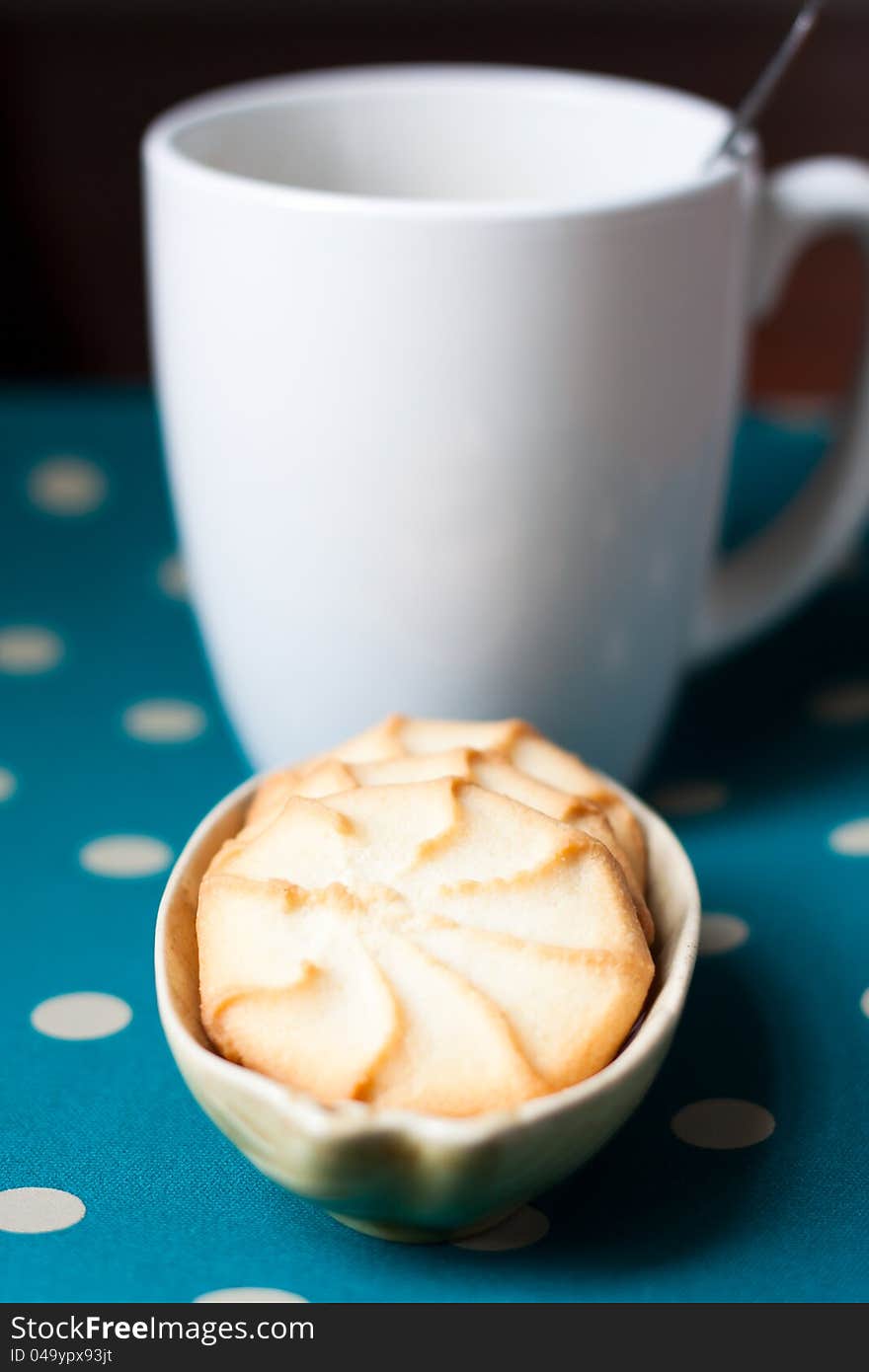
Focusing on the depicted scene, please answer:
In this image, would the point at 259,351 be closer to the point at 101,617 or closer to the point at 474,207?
the point at 474,207

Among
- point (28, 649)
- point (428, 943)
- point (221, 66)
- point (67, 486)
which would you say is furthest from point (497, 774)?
point (221, 66)

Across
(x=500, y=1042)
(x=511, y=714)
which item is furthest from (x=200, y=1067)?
(x=511, y=714)

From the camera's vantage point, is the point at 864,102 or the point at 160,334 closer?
the point at 160,334

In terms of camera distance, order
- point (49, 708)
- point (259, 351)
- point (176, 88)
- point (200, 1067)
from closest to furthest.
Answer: point (200, 1067) → point (259, 351) → point (49, 708) → point (176, 88)

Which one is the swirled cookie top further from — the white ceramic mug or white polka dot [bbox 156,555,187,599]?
white polka dot [bbox 156,555,187,599]

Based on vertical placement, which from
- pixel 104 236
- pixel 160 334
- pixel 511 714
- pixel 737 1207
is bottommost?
pixel 737 1207

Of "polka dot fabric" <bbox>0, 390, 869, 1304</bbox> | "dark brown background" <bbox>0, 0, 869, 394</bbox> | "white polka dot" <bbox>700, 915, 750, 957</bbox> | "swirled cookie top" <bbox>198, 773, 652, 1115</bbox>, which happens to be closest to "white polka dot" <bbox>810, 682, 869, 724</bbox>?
"polka dot fabric" <bbox>0, 390, 869, 1304</bbox>

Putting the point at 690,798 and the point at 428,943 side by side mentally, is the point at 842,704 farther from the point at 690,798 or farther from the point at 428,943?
the point at 428,943
